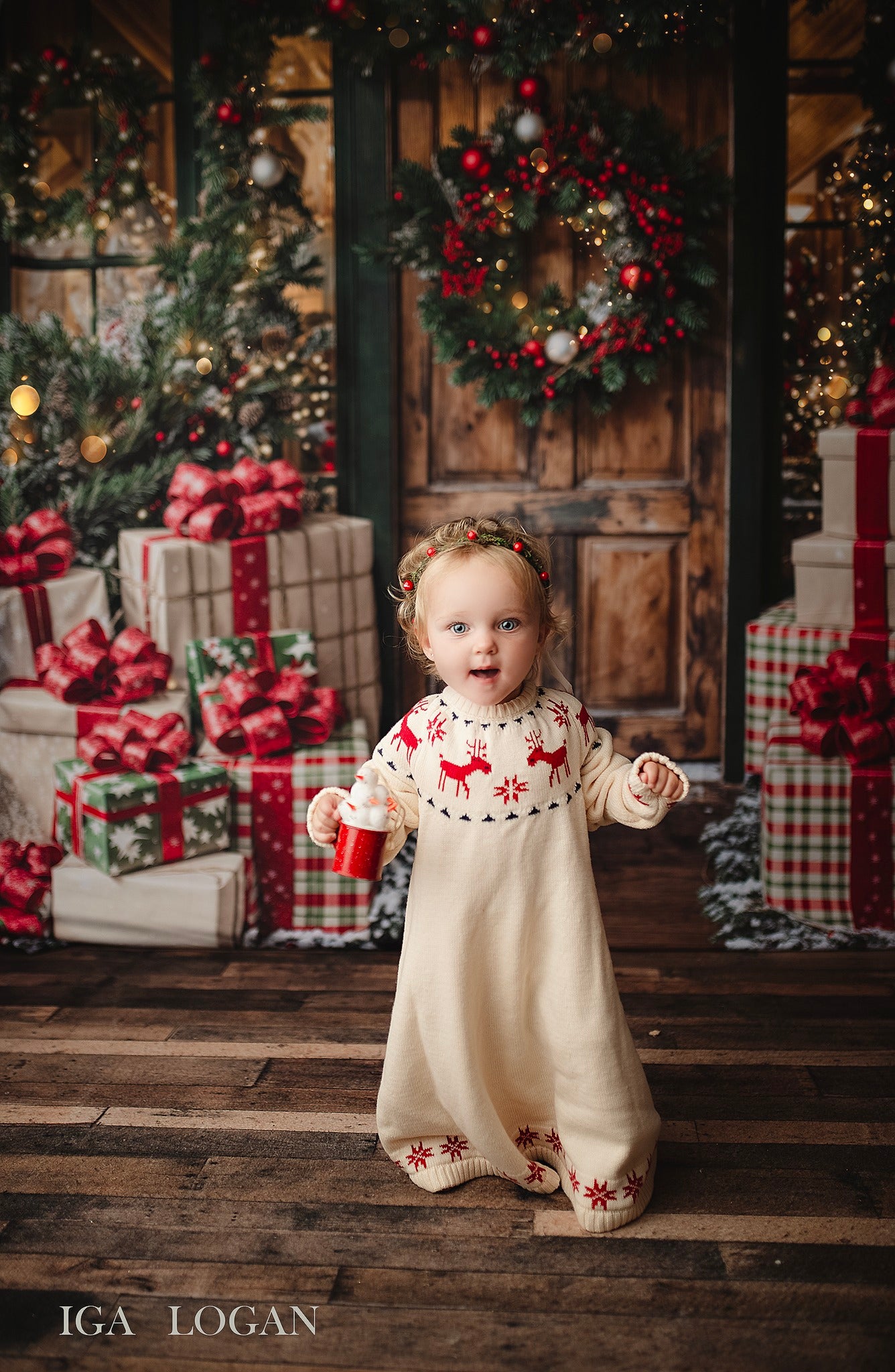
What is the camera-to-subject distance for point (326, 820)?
1.78 metres

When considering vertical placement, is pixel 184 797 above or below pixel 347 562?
below

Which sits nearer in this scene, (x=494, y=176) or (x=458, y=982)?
(x=458, y=982)

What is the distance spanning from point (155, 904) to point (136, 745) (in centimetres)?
38

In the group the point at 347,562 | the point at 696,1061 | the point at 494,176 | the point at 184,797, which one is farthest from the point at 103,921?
the point at 494,176

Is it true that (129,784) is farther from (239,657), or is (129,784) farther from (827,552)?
(827,552)

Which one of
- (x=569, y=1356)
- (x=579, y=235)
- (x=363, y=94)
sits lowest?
(x=569, y=1356)

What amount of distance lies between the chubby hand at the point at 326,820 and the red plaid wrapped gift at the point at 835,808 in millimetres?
1487

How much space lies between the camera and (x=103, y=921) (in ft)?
9.43

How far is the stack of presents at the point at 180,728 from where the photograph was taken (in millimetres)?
2859

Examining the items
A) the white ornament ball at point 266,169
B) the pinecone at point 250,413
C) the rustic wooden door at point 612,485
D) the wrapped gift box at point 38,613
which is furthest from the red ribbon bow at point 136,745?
the white ornament ball at point 266,169

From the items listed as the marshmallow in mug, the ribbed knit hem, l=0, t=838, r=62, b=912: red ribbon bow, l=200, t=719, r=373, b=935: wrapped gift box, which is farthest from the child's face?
l=0, t=838, r=62, b=912: red ribbon bow

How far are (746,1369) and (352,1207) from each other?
0.63 meters

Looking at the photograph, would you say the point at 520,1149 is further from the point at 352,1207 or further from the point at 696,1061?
the point at 696,1061

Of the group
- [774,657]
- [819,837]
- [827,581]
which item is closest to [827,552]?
[827,581]
